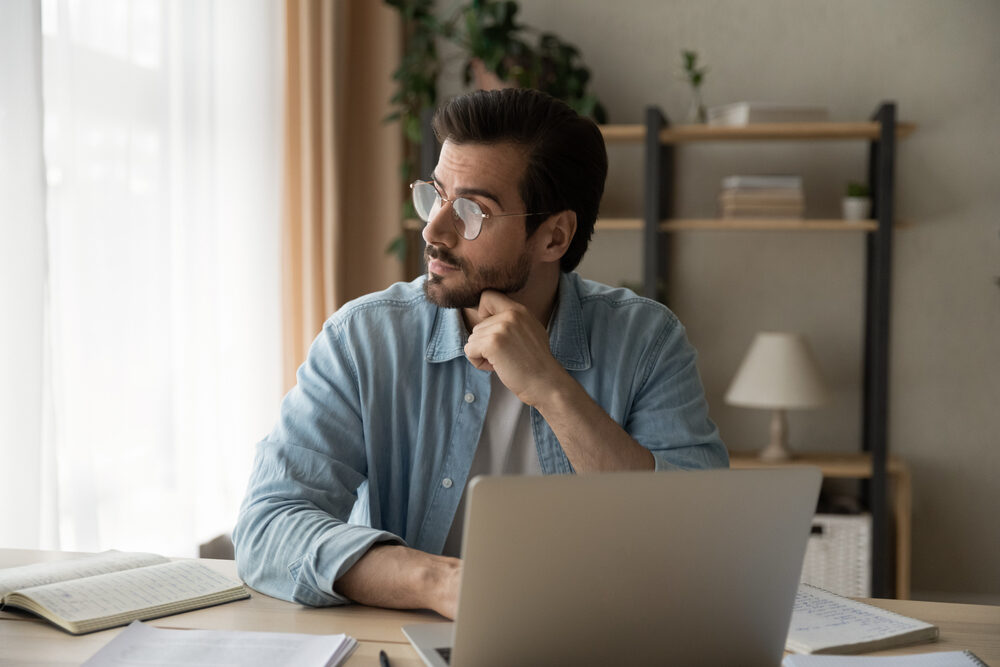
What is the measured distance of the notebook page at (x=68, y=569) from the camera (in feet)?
3.83

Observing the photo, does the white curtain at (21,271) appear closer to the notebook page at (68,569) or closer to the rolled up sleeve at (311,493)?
the notebook page at (68,569)

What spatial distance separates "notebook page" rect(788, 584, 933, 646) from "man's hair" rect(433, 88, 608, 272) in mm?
739

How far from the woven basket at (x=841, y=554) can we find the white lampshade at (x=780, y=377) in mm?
390

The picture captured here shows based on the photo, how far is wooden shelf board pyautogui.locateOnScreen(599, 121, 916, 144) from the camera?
2935mm

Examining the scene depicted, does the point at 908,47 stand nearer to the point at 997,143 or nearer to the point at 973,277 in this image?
the point at 997,143

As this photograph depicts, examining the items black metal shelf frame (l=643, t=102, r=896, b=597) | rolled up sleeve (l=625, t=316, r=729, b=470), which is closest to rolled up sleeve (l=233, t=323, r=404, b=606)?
rolled up sleeve (l=625, t=316, r=729, b=470)

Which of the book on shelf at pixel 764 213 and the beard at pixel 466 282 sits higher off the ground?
the book on shelf at pixel 764 213

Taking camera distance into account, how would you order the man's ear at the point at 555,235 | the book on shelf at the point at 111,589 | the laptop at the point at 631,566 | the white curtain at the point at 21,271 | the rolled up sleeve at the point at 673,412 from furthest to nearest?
the white curtain at the point at 21,271, the man's ear at the point at 555,235, the rolled up sleeve at the point at 673,412, the book on shelf at the point at 111,589, the laptop at the point at 631,566

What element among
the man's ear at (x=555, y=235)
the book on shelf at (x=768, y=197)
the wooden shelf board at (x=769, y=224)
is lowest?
the man's ear at (x=555, y=235)

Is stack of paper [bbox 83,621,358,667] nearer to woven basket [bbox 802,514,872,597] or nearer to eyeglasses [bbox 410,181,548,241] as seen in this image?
eyeglasses [bbox 410,181,548,241]

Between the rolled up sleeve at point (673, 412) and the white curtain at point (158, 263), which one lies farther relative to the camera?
the white curtain at point (158, 263)

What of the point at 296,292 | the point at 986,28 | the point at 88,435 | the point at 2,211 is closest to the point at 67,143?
the point at 2,211

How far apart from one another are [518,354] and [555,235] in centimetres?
32

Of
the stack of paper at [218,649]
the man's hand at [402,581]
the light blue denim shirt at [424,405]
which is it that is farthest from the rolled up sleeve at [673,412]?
the stack of paper at [218,649]
